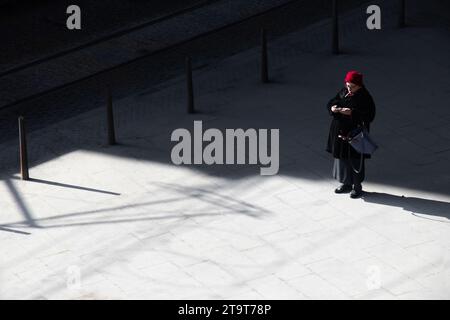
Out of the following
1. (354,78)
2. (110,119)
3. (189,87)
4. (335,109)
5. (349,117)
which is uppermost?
(354,78)

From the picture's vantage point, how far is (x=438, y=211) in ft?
53.6

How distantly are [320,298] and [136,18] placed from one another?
12.1 m

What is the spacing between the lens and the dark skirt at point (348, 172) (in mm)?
16672

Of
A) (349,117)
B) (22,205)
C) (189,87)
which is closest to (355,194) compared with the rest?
(349,117)

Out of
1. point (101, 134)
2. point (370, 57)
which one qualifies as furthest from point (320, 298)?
point (370, 57)

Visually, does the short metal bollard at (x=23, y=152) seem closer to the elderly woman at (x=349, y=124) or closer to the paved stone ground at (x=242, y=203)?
the paved stone ground at (x=242, y=203)

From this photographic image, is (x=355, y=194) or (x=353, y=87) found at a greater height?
(x=353, y=87)

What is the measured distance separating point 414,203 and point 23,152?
19.3 feet

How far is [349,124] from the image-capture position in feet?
54.0

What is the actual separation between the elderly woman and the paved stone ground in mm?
332

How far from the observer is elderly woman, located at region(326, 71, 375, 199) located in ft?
53.6

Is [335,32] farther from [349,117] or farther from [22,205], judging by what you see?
[22,205]

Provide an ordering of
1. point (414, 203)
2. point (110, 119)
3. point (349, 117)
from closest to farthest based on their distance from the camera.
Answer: point (349, 117)
point (414, 203)
point (110, 119)

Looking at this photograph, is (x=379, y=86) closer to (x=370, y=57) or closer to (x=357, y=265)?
(x=370, y=57)
